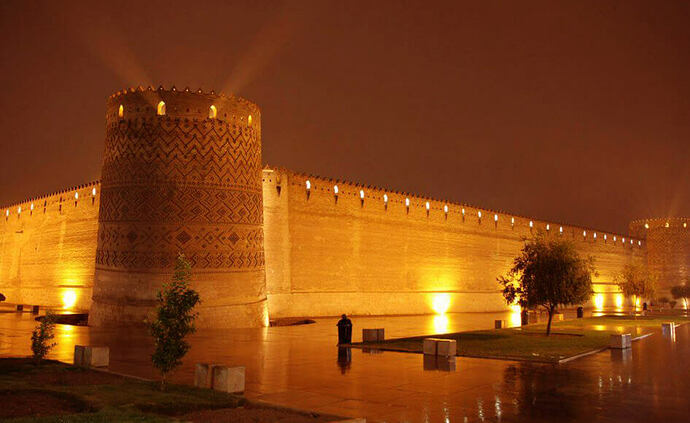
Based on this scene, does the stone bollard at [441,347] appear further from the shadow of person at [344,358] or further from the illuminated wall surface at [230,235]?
the illuminated wall surface at [230,235]

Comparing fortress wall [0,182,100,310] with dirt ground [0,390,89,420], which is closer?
dirt ground [0,390,89,420]

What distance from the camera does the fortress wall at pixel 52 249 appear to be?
893 inches

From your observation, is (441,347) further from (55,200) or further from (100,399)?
(55,200)

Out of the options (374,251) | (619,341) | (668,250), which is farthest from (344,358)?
(668,250)

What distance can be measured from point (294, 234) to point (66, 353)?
11.3 metres

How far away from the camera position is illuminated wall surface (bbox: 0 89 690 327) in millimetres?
15523

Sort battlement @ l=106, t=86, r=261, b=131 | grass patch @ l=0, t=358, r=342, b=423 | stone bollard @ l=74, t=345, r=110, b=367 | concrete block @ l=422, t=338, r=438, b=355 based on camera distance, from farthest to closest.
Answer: battlement @ l=106, t=86, r=261, b=131, concrete block @ l=422, t=338, r=438, b=355, stone bollard @ l=74, t=345, r=110, b=367, grass patch @ l=0, t=358, r=342, b=423

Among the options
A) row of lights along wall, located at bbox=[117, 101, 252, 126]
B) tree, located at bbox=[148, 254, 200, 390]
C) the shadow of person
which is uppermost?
row of lights along wall, located at bbox=[117, 101, 252, 126]

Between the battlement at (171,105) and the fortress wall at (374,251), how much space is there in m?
4.10

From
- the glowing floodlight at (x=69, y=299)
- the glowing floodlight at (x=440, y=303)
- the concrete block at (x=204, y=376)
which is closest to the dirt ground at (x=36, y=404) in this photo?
the concrete block at (x=204, y=376)

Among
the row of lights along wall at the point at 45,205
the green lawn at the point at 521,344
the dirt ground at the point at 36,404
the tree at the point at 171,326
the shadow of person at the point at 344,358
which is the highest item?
the row of lights along wall at the point at 45,205

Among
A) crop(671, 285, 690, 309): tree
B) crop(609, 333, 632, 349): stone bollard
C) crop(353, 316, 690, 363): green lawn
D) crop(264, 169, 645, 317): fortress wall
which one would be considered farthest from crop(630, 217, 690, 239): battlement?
crop(609, 333, 632, 349): stone bollard

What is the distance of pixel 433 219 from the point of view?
26453 millimetres

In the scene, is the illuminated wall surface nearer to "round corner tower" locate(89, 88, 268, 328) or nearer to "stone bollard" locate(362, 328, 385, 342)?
"round corner tower" locate(89, 88, 268, 328)
